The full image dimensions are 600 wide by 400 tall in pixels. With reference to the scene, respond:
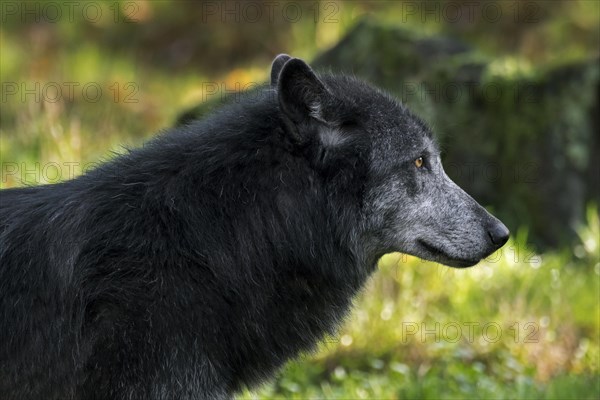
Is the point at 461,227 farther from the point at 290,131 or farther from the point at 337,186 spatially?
the point at 290,131

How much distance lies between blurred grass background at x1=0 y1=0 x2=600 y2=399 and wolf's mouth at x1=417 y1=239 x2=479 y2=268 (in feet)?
2.52

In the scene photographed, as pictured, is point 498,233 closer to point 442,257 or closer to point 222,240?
point 442,257

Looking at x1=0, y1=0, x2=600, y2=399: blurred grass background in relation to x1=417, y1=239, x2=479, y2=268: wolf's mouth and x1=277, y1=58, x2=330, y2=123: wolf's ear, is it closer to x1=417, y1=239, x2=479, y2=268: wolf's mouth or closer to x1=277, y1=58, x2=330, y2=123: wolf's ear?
x1=417, y1=239, x2=479, y2=268: wolf's mouth

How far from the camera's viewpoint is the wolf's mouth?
4.67 meters

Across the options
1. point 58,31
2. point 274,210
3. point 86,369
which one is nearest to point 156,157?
point 274,210

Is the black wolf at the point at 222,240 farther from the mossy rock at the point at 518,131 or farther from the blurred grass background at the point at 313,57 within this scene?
the mossy rock at the point at 518,131

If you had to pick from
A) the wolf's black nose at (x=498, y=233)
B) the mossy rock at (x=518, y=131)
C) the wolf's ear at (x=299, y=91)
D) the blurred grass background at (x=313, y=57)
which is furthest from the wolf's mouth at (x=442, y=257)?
the mossy rock at (x=518, y=131)

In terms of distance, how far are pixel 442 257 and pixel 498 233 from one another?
11.9 inches

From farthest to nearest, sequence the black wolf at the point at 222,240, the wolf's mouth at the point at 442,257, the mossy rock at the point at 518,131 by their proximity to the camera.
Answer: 1. the mossy rock at the point at 518,131
2. the wolf's mouth at the point at 442,257
3. the black wolf at the point at 222,240

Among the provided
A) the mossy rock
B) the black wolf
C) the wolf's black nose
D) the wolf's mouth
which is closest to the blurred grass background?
the mossy rock

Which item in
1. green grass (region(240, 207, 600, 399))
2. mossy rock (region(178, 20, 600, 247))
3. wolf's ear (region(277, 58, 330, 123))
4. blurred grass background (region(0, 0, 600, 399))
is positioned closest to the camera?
wolf's ear (region(277, 58, 330, 123))

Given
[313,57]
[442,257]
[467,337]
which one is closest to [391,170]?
[442,257]

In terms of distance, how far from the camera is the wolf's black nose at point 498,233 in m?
4.68

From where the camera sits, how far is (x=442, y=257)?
473 centimetres
